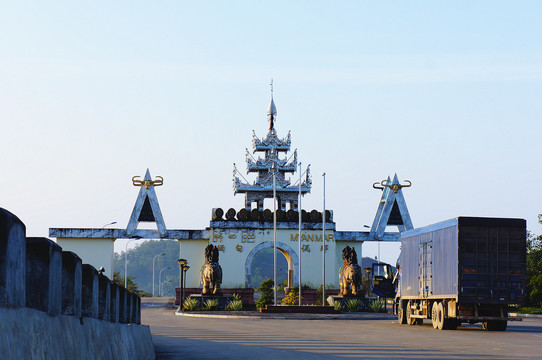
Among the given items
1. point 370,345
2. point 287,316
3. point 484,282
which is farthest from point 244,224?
point 370,345

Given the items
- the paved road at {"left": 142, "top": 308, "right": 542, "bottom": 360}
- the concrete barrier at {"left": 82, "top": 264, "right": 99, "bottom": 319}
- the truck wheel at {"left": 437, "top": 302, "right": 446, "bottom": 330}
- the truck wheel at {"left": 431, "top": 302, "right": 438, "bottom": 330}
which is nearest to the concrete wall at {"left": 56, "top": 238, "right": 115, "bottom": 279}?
the truck wheel at {"left": 431, "top": 302, "right": 438, "bottom": 330}

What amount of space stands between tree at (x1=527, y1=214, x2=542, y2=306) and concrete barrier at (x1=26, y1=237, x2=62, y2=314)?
4989cm

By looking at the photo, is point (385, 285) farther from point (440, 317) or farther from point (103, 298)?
point (103, 298)

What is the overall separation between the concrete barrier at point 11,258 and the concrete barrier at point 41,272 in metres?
0.55

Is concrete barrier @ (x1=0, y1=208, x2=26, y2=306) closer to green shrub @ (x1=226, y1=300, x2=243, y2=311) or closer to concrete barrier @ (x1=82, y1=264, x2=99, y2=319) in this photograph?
concrete barrier @ (x1=82, y1=264, x2=99, y2=319)

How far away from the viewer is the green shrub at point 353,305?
45.5m

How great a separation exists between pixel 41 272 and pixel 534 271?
62346mm

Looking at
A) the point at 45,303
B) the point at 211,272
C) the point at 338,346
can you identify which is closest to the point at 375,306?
the point at 211,272

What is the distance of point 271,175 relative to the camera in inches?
2598

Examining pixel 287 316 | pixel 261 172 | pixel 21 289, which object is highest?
pixel 261 172

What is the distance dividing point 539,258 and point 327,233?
20135 millimetres

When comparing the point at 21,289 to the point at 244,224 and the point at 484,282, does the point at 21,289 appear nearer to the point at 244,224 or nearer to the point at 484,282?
the point at 484,282

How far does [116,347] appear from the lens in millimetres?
9195

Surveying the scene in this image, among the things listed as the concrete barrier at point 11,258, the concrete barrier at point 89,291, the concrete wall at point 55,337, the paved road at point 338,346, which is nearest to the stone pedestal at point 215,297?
the paved road at point 338,346
